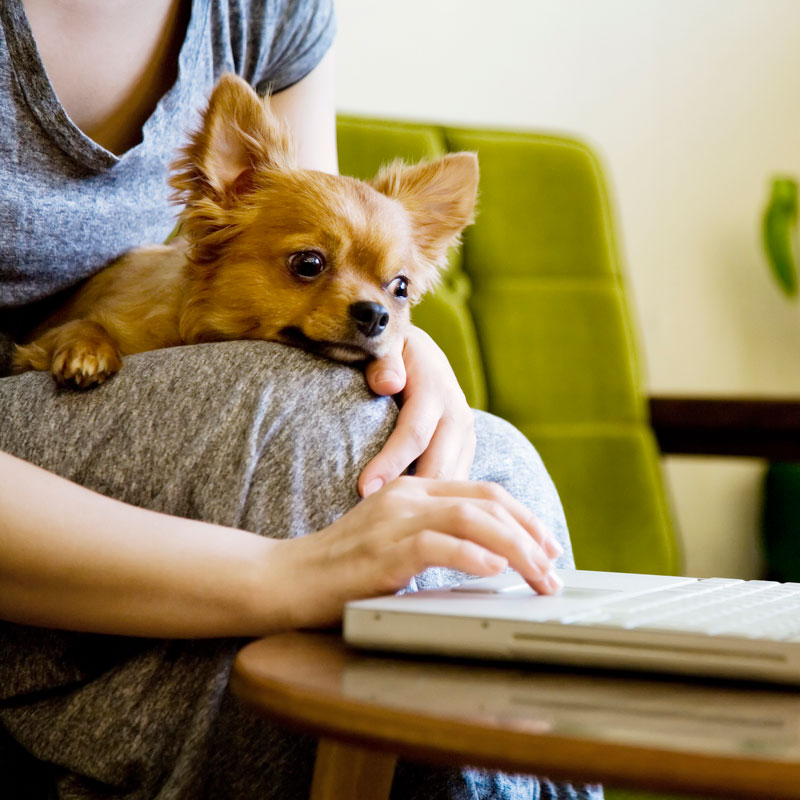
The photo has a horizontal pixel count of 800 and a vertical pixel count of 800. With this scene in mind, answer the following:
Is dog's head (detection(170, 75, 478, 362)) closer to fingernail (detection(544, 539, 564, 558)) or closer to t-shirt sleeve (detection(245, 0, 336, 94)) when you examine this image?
t-shirt sleeve (detection(245, 0, 336, 94))

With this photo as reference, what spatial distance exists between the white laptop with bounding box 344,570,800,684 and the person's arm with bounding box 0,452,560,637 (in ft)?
→ 0.12

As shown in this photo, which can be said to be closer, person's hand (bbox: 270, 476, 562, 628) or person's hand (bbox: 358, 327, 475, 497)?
person's hand (bbox: 270, 476, 562, 628)

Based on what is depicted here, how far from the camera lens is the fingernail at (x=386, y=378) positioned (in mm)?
954

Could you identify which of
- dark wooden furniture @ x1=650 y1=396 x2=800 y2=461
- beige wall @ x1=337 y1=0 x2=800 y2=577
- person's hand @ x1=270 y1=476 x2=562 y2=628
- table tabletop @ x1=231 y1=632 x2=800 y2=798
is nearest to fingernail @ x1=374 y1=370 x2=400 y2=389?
person's hand @ x1=270 y1=476 x2=562 y2=628

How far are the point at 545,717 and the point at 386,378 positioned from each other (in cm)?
51

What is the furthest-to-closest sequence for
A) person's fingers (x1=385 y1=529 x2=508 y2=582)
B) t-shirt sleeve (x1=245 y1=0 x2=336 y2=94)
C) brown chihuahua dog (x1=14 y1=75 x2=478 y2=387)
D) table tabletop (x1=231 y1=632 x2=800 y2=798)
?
t-shirt sleeve (x1=245 y1=0 x2=336 y2=94), brown chihuahua dog (x1=14 y1=75 x2=478 y2=387), person's fingers (x1=385 y1=529 x2=508 y2=582), table tabletop (x1=231 y1=632 x2=800 y2=798)

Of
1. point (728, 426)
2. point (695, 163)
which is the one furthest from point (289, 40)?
point (695, 163)

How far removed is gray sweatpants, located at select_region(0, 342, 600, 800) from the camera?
785mm

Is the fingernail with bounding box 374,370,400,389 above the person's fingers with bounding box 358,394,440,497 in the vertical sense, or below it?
→ above

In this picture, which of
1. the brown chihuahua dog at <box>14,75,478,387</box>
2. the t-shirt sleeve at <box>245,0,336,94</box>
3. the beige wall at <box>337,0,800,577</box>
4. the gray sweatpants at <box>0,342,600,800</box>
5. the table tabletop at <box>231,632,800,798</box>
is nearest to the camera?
the table tabletop at <box>231,632,800,798</box>

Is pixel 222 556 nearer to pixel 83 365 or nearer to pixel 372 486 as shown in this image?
pixel 372 486

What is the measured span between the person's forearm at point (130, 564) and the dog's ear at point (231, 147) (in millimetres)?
623

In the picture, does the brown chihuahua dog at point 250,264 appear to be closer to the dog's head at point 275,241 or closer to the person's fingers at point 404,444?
the dog's head at point 275,241

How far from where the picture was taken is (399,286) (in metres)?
1.38
